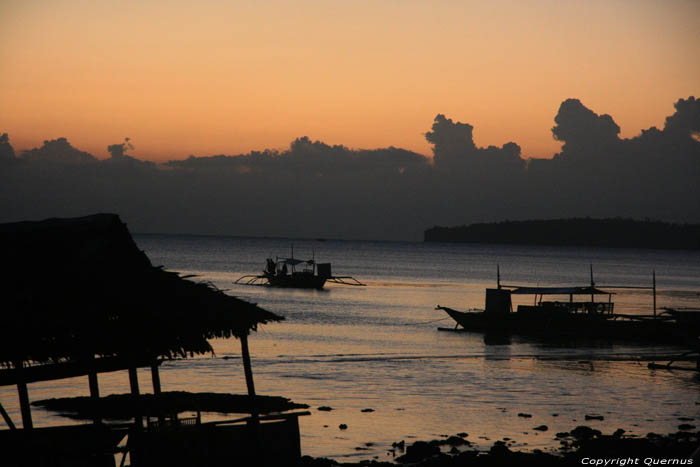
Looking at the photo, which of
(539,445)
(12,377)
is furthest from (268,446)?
(539,445)

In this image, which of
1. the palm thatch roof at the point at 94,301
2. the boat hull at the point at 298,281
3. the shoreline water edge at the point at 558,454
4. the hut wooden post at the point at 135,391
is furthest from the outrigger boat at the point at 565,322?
the boat hull at the point at 298,281

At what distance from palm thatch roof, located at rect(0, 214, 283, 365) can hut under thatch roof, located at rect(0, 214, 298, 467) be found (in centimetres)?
1

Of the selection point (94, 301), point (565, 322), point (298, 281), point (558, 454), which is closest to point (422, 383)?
point (558, 454)

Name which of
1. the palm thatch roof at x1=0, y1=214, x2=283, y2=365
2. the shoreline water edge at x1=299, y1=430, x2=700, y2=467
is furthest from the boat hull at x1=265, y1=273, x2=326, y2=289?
the palm thatch roof at x1=0, y1=214, x2=283, y2=365

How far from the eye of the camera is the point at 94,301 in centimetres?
1162

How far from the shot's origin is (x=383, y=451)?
62.8ft

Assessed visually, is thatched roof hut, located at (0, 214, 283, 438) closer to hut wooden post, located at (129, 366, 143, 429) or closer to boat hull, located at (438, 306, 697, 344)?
hut wooden post, located at (129, 366, 143, 429)

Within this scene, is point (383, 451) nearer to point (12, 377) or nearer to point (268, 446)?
point (268, 446)

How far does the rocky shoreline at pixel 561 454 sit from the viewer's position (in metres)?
16.4

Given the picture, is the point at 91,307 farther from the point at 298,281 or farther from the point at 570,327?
the point at 298,281

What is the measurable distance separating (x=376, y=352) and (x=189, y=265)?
3580 inches

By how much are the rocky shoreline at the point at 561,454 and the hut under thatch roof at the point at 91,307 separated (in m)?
4.20

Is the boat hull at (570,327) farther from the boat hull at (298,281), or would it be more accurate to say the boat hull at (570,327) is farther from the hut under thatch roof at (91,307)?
the boat hull at (298,281)

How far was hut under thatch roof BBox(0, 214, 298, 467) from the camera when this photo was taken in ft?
37.2
